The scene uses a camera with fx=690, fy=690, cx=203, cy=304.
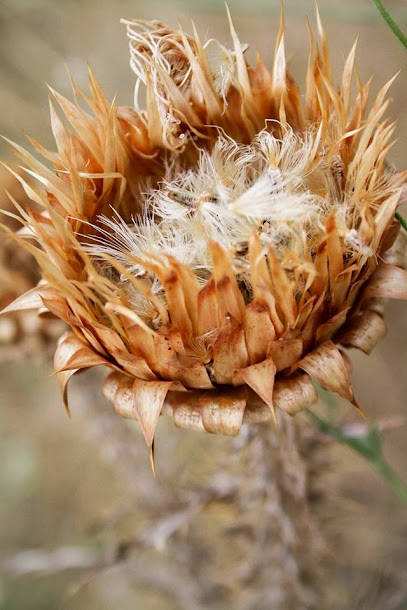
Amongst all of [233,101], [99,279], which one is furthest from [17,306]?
[233,101]

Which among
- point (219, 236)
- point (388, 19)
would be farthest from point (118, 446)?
point (388, 19)

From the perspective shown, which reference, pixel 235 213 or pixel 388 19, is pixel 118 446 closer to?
pixel 235 213

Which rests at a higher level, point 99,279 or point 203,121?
point 203,121

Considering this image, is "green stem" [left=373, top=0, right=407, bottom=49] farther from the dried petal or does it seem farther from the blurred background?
the blurred background

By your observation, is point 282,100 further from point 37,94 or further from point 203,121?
point 37,94

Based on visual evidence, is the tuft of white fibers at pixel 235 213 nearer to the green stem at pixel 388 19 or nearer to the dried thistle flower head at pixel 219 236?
the dried thistle flower head at pixel 219 236

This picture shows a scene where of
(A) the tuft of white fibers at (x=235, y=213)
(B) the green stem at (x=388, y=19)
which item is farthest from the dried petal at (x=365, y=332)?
(B) the green stem at (x=388, y=19)
